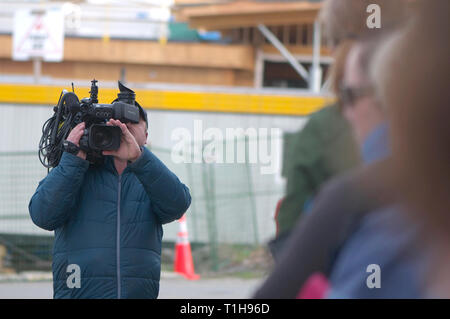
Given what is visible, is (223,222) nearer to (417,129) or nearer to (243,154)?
(243,154)

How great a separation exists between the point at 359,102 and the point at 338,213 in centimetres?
22

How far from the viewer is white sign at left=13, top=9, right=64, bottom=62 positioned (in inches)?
484

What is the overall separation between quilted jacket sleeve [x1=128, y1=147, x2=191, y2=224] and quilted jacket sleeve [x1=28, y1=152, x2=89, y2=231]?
0.73 ft

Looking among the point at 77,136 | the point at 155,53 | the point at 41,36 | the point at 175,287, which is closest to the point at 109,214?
the point at 77,136

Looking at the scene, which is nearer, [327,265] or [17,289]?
[327,265]

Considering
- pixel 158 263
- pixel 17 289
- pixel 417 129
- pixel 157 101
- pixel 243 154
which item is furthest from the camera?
pixel 157 101

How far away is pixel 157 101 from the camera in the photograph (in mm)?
12188

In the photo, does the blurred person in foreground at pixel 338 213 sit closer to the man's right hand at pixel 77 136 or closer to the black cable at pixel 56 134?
the man's right hand at pixel 77 136

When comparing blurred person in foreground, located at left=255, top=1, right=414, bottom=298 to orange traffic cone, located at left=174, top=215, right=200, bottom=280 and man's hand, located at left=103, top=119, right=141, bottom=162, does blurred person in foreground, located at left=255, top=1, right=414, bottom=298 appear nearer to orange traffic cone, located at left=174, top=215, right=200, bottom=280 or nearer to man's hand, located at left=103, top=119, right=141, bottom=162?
man's hand, located at left=103, top=119, right=141, bottom=162
